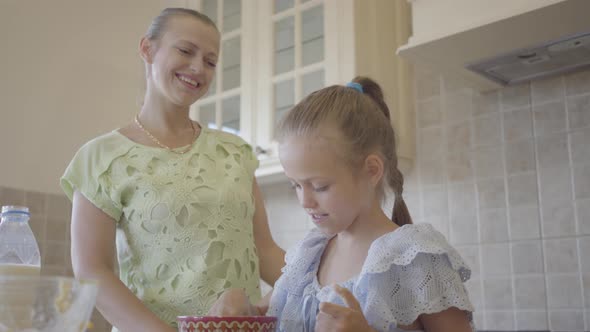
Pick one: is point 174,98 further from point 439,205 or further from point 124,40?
point 124,40

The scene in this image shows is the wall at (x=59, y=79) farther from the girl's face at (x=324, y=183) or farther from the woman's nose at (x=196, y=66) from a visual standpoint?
the girl's face at (x=324, y=183)

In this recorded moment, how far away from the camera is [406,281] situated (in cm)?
87

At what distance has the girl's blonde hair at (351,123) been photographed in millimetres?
937

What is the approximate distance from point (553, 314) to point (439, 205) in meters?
0.49

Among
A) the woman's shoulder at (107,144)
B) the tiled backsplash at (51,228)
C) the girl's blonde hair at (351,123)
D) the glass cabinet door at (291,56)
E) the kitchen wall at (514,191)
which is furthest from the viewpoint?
the tiled backsplash at (51,228)

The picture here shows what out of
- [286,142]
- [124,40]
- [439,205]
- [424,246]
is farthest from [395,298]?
[124,40]

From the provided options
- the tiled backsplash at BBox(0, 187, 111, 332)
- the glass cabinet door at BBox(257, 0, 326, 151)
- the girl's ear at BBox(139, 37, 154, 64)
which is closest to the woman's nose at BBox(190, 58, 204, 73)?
→ the girl's ear at BBox(139, 37, 154, 64)

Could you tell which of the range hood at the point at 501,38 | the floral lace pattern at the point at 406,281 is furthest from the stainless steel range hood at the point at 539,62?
the floral lace pattern at the point at 406,281

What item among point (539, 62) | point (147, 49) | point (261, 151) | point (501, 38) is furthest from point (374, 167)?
point (261, 151)

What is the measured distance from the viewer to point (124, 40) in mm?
2998

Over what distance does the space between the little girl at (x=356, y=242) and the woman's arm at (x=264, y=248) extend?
1.03 feet

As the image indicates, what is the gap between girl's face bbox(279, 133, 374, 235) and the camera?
0.89 meters

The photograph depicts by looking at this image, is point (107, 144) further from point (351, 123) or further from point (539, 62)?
point (539, 62)

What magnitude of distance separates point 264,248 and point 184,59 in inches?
17.0
